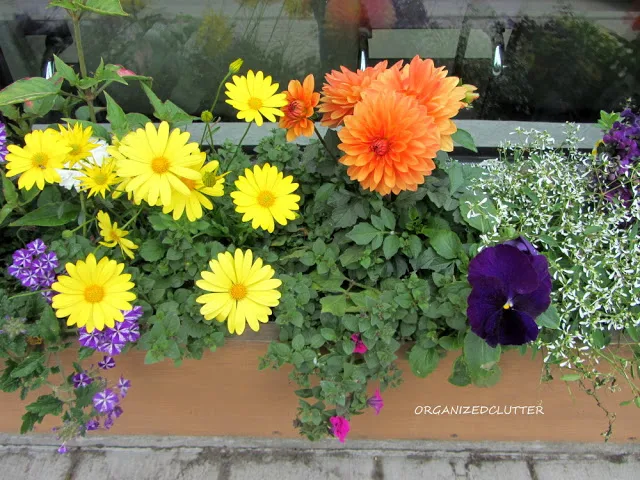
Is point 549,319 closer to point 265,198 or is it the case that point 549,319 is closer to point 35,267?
point 265,198

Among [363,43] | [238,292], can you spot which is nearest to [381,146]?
[238,292]

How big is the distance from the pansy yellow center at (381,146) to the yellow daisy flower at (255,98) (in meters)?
0.19

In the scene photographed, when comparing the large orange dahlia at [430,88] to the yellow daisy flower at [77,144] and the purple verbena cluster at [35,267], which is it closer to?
the yellow daisy flower at [77,144]

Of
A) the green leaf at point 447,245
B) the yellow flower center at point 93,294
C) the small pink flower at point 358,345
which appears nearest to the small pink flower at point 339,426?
the small pink flower at point 358,345

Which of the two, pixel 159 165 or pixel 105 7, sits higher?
pixel 105 7

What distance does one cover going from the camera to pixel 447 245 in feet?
3.45

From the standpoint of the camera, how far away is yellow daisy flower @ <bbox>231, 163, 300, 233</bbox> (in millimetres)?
960

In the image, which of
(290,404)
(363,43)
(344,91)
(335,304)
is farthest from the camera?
(363,43)

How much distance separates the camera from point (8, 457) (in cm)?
131

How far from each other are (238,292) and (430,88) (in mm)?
476

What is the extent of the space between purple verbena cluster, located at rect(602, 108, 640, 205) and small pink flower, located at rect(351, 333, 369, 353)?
580mm

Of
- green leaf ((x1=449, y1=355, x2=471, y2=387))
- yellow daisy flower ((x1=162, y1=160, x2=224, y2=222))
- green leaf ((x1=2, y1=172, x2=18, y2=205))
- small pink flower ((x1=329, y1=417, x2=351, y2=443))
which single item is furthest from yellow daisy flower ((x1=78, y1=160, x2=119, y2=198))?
green leaf ((x1=449, y1=355, x2=471, y2=387))

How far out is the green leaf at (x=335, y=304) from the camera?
102 cm

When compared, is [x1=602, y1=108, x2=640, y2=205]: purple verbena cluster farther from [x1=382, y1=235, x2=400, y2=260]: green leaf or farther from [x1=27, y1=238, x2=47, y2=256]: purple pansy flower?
[x1=27, y1=238, x2=47, y2=256]: purple pansy flower
